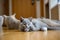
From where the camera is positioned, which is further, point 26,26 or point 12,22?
point 12,22

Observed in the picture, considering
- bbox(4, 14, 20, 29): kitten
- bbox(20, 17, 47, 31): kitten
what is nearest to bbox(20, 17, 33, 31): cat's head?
bbox(20, 17, 47, 31): kitten

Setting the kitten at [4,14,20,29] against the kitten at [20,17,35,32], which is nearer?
the kitten at [20,17,35,32]

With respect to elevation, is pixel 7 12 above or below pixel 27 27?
above

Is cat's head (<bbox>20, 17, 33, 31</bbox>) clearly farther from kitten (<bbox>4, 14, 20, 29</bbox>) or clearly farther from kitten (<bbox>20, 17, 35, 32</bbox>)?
kitten (<bbox>4, 14, 20, 29</bbox>)

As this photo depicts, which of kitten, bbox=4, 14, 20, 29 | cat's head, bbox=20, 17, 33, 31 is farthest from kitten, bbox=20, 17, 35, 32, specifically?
kitten, bbox=4, 14, 20, 29

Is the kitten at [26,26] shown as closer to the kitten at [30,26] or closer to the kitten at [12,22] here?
the kitten at [30,26]

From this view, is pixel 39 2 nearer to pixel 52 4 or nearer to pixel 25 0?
pixel 25 0

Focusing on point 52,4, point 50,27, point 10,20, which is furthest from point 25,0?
point 50,27

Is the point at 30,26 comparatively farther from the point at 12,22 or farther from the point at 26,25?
the point at 12,22

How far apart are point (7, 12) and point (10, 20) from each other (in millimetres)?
1939

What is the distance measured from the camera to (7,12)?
428 cm

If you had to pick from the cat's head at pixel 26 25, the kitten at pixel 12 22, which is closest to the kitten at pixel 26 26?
the cat's head at pixel 26 25

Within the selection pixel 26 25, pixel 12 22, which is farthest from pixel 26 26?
pixel 12 22

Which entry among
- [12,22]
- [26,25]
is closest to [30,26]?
[26,25]
